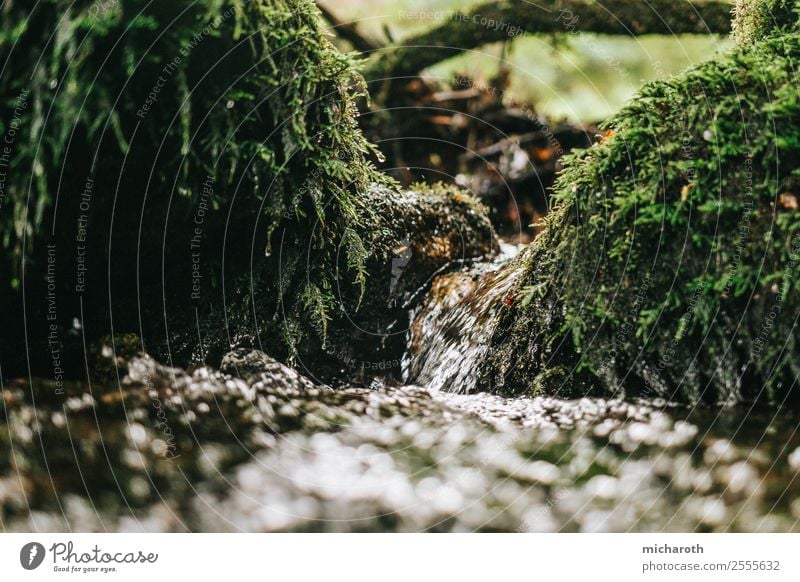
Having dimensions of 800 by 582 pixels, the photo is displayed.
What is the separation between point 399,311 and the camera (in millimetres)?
2605

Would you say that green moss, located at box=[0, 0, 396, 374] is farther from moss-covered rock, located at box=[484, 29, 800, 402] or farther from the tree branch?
the tree branch

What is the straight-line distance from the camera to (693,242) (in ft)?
5.18

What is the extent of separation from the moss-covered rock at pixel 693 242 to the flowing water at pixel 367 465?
12 cm

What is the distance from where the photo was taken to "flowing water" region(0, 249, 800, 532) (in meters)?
1.29

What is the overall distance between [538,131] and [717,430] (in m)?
4.27

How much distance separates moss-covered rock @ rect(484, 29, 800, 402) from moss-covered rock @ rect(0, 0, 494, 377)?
0.88m

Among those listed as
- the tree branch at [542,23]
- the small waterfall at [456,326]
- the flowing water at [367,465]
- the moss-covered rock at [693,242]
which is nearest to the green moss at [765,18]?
the moss-covered rock at [693,242]

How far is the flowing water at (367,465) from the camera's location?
4.25 feet

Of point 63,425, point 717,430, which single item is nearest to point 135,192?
point 63,425

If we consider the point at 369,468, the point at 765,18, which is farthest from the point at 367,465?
the point at 765,18

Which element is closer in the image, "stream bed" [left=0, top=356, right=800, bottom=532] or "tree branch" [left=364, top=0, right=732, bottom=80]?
"stream bed" [left=0, top=356, right=800, bottom=532]
